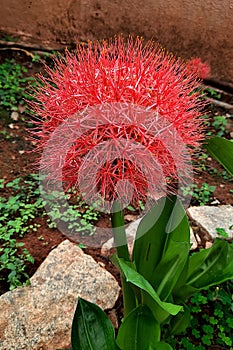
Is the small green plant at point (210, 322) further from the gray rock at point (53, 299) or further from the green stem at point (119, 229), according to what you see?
the green stem at point (119, 229)

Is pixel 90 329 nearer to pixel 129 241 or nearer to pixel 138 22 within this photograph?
pixel 129 241

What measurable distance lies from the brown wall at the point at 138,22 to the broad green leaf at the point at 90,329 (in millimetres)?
2353

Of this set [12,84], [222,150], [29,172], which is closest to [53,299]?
[222,150]

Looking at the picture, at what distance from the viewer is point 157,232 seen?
121 centimetres

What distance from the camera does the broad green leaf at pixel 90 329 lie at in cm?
110

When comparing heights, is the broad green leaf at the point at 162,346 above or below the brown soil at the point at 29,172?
below

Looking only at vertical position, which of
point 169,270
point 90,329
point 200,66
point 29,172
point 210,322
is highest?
point 200,66

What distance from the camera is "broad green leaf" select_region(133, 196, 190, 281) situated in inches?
46.1

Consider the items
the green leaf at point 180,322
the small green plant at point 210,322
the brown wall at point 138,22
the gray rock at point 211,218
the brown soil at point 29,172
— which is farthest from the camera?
the brown wall at point 138,22

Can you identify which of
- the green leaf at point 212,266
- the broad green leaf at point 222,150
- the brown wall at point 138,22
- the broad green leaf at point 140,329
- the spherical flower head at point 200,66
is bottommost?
the broad green leaf at point 140,329

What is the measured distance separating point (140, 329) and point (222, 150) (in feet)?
1.69

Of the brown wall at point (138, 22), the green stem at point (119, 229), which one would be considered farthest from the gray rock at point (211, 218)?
the brown wall at point (138, 22)

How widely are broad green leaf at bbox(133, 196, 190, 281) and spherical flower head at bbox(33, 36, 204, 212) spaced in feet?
0.71

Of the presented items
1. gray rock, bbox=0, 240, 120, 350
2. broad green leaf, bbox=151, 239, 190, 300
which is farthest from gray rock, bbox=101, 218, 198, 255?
broad green leaf, bbox=151, 239, 190, 300
